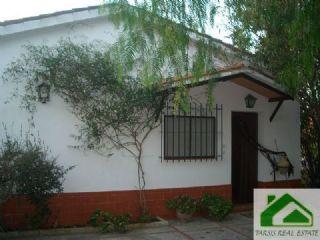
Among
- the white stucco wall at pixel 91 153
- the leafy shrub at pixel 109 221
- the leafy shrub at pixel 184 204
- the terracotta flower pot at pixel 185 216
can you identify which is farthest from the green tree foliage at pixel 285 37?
the leafy shrub at pixel 109 221

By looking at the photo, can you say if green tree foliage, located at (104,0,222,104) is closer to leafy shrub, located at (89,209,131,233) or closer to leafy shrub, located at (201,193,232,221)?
leafy shrub, located at (89,209,131,233)

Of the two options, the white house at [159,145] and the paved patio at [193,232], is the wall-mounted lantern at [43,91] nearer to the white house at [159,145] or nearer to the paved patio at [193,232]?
the white house at [159,145]

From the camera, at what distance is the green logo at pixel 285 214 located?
5.03 metres

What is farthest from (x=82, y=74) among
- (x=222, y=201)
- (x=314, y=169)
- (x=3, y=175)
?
(x=314, y=169)

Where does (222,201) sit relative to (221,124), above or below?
below

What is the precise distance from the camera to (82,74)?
8.00 meters

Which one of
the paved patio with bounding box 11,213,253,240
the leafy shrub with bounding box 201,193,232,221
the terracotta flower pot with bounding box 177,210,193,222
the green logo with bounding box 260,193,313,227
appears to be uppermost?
the green logo with bounding box 260,193,313,227

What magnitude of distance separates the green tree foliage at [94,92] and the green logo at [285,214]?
3.48m

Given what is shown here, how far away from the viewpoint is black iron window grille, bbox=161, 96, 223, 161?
356 inches

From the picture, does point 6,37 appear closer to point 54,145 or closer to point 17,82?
point 17,82

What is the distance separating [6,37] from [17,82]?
2.84 feet

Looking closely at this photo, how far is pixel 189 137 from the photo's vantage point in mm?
9391

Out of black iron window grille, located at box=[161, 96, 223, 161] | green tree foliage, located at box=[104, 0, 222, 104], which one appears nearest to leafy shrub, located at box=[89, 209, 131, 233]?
black iron window grille, located at box=[161, 96, 223, 161]

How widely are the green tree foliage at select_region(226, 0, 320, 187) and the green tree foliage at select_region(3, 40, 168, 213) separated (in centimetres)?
212
